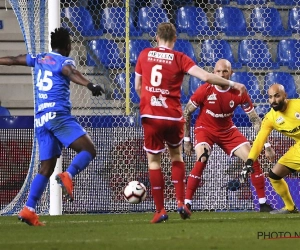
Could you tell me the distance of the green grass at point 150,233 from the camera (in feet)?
21.1

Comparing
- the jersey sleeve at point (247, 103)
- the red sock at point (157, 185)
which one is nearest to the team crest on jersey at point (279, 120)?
the jersey sleeve at point (247, 103)

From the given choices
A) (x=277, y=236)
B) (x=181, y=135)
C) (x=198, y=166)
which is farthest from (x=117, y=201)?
(x=277, y=236)

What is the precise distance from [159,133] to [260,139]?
5.25 feet

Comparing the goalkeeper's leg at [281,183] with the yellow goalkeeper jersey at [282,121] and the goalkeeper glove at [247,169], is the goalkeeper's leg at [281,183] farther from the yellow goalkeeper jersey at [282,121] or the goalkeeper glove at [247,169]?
the goalkeeper glove at [247,169]

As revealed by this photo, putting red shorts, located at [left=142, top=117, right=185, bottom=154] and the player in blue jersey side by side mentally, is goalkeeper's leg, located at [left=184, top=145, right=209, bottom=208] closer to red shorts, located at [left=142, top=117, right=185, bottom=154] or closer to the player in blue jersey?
red shorts, located at [left=142, top=117, right=185, bottom=154]

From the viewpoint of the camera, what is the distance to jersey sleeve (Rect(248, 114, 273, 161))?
9734mm

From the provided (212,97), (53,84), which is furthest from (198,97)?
(53,84)

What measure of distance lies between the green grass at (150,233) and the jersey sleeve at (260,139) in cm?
70

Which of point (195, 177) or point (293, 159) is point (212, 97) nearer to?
point (195, 177)

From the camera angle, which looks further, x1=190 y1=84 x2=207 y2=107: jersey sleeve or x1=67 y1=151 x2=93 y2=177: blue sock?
x1=190 y1=84 x2=207 y2=107: jersey sleeve

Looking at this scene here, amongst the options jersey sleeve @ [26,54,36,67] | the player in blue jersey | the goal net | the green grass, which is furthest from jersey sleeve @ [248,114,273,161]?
jersey sleeve @ [26,54,36,67]

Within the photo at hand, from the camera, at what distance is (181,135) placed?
345 inches

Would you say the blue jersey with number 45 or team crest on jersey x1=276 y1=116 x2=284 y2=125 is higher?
the blue jersey with number 45

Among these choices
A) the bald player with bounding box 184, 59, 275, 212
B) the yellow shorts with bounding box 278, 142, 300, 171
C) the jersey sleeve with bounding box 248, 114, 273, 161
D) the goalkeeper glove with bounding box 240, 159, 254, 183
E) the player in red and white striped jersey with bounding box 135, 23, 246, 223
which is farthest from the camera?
the bald player with bounding box 184, 59, 275, 212
